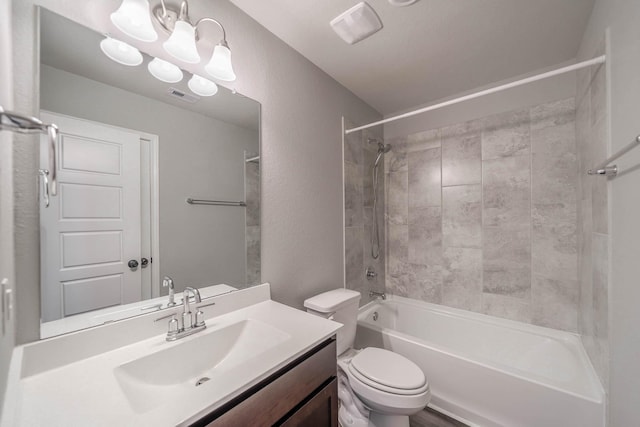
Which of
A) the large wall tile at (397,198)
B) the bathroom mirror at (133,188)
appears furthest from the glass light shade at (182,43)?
the large wall tile at (397,198)

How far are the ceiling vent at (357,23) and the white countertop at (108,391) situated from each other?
1585 millimetres

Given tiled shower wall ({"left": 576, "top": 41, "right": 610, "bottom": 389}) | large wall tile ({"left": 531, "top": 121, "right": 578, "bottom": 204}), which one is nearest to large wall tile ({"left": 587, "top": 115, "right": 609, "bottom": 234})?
tiled shower wall ({"left": 576, "top": 41, "right": 610, "bottom": 389})

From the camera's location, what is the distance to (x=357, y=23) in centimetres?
134

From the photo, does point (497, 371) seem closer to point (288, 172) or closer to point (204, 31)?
point (288, 172)

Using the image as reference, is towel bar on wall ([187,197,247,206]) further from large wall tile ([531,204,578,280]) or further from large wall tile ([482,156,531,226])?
large wall tile ([531,204,578,280])

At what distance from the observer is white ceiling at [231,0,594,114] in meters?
1.30

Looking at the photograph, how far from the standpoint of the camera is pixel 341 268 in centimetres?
201

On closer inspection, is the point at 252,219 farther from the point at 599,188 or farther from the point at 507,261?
the point at 507,261

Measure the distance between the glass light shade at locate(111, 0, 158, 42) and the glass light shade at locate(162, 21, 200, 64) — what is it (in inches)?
2.7

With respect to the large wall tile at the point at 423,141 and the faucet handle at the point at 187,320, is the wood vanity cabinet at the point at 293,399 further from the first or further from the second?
the large wall tile at the point at 423,141

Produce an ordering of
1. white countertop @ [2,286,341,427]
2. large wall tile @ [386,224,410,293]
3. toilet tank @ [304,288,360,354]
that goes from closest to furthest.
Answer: white countertop @ [2,286,341,427], toilet tank @ [304,288,360,354], large wall tile @ [386,224,410,293]

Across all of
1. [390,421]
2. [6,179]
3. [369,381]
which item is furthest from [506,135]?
[6,179]

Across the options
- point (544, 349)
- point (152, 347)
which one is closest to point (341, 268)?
point (152, 347)

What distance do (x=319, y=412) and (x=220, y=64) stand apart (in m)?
1.56
